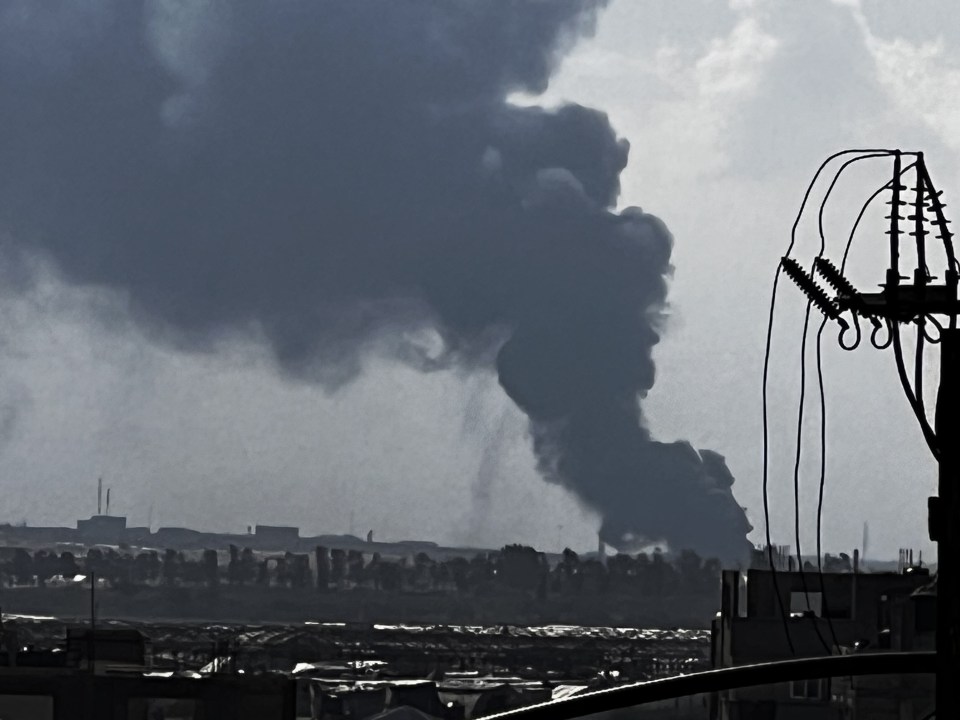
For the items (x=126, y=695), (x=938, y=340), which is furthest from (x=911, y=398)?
(x=126, y=695)

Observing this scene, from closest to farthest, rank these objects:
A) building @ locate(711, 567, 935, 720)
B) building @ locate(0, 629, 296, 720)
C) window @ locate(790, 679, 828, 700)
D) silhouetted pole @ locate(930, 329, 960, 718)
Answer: silhouetted pole @ locate(930, 329, 960, 718) < building @ locate(0, 629, 296, 720) < building @ locate(711, 567, 935, 720) < window @ locate(790, 679, 828, 700)

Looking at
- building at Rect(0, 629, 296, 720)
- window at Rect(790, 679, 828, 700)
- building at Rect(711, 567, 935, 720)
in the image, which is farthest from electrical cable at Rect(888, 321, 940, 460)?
window at Rect(790, 679, 828, 700)

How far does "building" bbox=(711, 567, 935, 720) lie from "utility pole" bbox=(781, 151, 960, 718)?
25924 millimetres

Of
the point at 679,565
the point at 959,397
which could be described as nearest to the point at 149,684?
the point at 959,397

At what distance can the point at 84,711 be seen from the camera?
32.0 meters

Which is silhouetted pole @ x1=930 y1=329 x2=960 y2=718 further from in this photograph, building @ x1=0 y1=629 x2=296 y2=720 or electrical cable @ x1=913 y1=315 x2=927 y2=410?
building @ x1=0 y1=629 x2=296 y2=720

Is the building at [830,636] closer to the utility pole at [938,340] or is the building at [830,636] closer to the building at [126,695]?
the building at [126,695]

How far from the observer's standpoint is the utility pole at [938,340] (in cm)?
534

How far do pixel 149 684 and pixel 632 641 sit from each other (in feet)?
379

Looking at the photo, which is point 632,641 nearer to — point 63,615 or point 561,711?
point 63,615

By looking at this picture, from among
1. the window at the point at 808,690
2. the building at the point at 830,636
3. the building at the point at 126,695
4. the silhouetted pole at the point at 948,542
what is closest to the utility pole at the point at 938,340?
the silhouetted pole at the point at 948,542

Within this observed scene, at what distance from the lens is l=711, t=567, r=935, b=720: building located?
123ft

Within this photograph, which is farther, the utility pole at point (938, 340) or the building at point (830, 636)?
the building at point (830, 636)

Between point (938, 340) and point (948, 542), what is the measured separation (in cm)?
142
